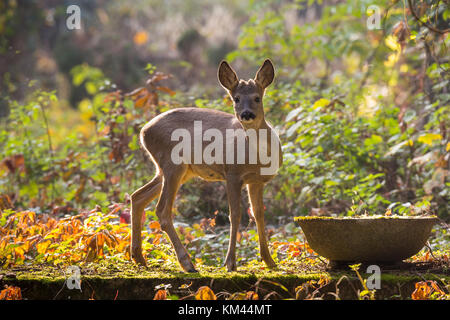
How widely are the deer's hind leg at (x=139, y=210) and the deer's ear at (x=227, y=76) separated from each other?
44.9 inches

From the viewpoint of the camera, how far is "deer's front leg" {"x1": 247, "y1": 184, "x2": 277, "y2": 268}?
500cm

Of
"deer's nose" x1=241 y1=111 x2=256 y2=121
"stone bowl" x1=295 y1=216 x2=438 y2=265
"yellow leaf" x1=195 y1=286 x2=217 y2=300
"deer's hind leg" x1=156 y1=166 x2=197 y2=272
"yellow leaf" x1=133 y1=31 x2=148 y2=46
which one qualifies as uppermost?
"yellow leaf" x1=133 y1=31 x2=148 y2=46

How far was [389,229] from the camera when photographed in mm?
4344

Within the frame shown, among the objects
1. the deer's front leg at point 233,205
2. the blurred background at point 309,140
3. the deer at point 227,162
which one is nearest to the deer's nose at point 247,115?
the deer at point 227,162

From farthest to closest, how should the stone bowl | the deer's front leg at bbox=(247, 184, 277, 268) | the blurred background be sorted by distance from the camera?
the blurred background, the deer's front leg at bbox=(247, 184, 277, 268), the stone bowl

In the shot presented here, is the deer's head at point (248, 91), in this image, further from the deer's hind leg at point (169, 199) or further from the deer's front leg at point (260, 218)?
the deer's hind leg at point (169, 199)

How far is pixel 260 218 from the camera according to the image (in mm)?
5031

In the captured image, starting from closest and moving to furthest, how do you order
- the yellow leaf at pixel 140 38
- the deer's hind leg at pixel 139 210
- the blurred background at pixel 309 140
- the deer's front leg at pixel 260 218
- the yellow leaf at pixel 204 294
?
the yellow leaf at pixel 204 294, the deer's front leg at pixel 260 218, the deer's hind leg at pixel 139 210, the blurred background at pixel 309 140, the yellow leaf at pixel 140 38

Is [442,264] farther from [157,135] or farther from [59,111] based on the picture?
[59,111]

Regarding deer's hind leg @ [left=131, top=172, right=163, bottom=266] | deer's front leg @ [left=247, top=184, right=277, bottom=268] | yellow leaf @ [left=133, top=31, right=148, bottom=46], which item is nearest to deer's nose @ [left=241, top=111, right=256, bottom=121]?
deer's front leg @ [left=247, top=184, right=277, bottom=268]

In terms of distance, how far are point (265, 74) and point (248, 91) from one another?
0.23 metres

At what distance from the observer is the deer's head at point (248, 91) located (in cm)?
472

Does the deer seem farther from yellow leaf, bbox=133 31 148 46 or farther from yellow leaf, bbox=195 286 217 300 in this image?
yellow leaf, bbox=133 31 148 46

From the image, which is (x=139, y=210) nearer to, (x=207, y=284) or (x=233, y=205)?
(x=233, y=205)
